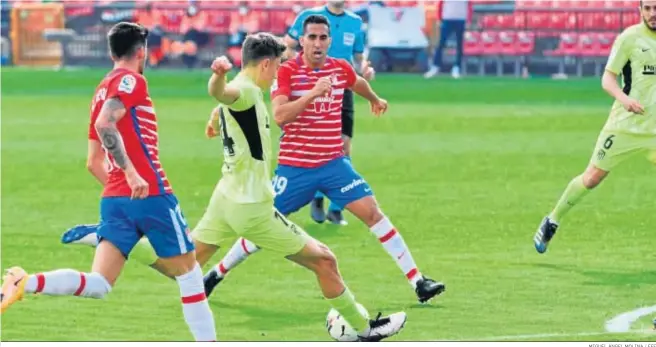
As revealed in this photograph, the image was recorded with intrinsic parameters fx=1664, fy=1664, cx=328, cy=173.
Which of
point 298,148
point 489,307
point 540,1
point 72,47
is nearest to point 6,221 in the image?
point 298,148

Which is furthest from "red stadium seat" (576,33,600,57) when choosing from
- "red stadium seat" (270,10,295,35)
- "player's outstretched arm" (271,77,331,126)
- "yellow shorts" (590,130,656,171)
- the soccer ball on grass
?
the soccer ball on grass

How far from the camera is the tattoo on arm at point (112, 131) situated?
30.0ft

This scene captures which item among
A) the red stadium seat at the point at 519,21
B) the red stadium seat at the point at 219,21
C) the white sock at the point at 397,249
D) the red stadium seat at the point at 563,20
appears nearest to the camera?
the white sock at the point at 397,249

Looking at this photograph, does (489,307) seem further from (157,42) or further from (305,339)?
(157,42)

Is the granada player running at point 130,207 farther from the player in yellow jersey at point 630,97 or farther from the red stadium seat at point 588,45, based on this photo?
the red stadium seat at point 588,45

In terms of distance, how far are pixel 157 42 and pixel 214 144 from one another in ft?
63.0

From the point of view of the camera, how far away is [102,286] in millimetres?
9414

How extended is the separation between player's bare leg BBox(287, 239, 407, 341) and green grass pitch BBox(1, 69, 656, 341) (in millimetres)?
347

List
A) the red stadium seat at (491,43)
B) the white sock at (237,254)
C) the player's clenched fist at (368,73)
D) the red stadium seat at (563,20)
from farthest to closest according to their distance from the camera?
1. the red stadium seat at (563,20)
2. the red stadium seat at (491,43)
3. the player's clenched fist at (368,73)
4. the white sock at (237,254)

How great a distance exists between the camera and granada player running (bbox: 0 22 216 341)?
9258mm

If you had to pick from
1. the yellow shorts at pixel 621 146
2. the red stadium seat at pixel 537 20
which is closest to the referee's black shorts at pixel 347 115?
the yellow shorts at pixel 621 146

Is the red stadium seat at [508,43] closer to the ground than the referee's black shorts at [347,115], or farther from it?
closer to the ground

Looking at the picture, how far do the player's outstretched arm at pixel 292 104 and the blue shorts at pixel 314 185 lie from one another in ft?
1.87

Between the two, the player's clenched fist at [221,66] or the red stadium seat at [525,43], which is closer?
the player's clenched fist at [221,66]
